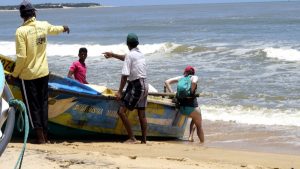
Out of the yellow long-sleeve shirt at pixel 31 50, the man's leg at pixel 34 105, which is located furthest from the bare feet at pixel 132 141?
the yellow long-sleeve shirt at pixel 31 50

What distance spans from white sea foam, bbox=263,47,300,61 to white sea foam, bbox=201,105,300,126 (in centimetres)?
1031

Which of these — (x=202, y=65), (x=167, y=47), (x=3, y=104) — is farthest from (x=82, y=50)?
(x=167, y=47)

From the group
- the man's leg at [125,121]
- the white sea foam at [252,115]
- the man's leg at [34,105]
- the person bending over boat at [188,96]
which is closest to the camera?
the man's leg at [34,105]

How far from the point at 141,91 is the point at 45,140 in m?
1.39

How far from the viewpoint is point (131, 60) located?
7.66m

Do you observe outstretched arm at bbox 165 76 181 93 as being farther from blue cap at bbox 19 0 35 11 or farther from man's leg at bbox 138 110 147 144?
blue cap at bbox 19 0 35 11

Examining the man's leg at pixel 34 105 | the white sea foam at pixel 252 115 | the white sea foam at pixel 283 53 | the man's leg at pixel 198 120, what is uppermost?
the white sea foam at pixel 283 53

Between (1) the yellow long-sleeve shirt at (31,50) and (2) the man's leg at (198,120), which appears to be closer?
(1) the yellow long-sleeve shirt at (31,50)

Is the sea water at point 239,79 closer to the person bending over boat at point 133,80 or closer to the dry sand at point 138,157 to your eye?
the dry sand at point 138,157

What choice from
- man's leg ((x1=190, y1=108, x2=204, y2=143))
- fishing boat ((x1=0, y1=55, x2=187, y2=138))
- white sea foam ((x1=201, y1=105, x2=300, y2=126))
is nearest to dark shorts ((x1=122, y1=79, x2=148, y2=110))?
fishing boat ((x1=0, y1=55, x2=187, y2=138))

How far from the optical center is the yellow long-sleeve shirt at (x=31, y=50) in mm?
6789

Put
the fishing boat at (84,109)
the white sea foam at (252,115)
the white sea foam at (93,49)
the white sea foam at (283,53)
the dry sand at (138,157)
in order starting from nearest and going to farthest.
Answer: the dry sand at (138,157)
the fishing boat at (84,109)
the white sea foam at (252,115)
the white sea foam at (283,53)
the white sea foam at (93,49)

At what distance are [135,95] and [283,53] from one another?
16825mm

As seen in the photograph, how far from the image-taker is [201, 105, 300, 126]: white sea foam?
→ 10.9 meters
